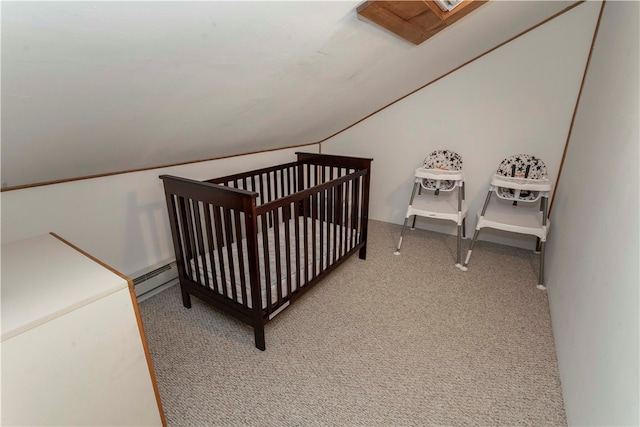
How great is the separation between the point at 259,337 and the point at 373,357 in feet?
2.07

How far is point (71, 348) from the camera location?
3.03 feet

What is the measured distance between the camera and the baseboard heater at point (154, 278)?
2025 millimetres

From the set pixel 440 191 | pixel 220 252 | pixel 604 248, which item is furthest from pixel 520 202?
pixel 220 252

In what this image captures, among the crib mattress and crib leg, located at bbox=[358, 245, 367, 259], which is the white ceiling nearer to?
the crib mattress

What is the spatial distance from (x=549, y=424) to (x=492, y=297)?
0.94m

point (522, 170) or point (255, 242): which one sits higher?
point (522, 170)

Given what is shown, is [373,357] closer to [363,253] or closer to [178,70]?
[363,253]

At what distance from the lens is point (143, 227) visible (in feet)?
6.61

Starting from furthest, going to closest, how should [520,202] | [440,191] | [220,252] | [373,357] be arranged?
[440,191] → [520,202] → [220,252] → [373,357]

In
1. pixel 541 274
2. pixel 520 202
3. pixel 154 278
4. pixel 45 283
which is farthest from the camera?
pixel 520 202

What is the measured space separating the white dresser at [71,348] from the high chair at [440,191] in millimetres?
2137

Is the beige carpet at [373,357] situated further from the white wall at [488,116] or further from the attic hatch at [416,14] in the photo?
the attic hatch at [416,14]

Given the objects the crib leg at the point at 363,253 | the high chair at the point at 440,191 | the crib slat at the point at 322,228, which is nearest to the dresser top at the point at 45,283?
the crib slat at the point at 322,228

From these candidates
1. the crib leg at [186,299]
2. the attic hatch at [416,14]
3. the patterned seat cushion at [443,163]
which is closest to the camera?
the attic hatch at [416,14]
